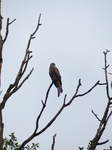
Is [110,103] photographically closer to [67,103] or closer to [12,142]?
[67,103]

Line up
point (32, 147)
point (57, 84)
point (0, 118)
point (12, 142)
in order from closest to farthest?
point (0, 118) → point (57, 84) → point (12, 142) → point (32, 147)

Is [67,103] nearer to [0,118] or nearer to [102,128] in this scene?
[102,128]

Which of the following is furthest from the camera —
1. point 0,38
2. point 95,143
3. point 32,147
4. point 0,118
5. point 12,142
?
point 32,147

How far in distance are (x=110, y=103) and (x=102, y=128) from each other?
0.28m

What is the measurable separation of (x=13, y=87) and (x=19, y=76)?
7.3 inches

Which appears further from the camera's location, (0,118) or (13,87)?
(13,87)

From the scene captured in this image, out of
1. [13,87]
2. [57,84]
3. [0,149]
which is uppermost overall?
[57,84]

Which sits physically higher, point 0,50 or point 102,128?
point 0,50

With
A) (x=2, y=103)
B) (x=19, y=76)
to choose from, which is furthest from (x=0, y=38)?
(x=2, y=103)

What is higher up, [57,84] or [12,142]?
[57,84]

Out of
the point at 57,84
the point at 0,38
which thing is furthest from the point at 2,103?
the point at 57,84

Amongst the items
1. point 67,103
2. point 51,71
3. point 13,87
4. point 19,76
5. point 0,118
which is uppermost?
point 51,71

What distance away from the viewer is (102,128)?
1.80 metres

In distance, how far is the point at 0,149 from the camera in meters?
1.98
